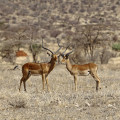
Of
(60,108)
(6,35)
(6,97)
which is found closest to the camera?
(60,108)

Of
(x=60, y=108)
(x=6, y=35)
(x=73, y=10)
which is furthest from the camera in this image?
(x=73, y=10)

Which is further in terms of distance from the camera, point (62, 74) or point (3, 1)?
point (3, 1)

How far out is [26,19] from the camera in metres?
57.3

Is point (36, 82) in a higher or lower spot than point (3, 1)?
lower

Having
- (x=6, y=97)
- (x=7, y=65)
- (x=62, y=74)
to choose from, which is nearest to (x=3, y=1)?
(x=7, y=65)

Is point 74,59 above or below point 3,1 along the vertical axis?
below

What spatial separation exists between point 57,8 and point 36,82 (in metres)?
50.4

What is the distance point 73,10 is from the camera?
62.0m

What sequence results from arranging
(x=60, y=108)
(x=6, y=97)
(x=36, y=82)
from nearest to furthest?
(x=60, y=108), (x=6, y=97), (x=36, y=82)

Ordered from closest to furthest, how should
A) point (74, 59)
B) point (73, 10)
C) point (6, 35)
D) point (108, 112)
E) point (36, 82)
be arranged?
1. point (108, 112)
2. point (36, 82)
3. point (74, 59)
4. point (6, 35)
5. point (73, 10)

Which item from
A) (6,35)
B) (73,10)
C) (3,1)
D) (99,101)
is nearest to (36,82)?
(99,101)

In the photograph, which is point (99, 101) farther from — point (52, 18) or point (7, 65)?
point (52, 18)

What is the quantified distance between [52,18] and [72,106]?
49470 mm

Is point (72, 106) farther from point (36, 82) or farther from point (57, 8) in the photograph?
point (57, 8)
